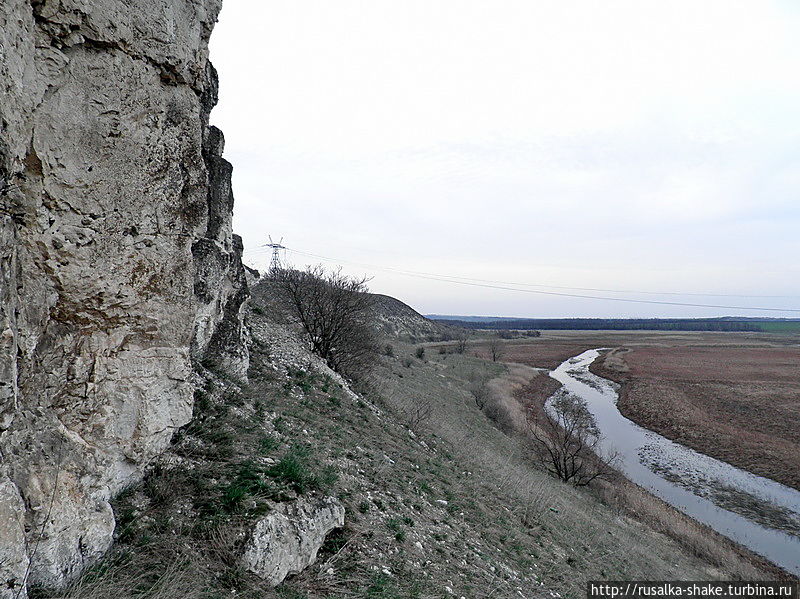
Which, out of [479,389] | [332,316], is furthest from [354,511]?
[479,389]

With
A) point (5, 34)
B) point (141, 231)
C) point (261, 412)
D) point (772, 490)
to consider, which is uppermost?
point (5, 34)

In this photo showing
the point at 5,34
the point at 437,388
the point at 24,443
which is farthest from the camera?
the point at 437,388

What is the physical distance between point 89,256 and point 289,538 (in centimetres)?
383

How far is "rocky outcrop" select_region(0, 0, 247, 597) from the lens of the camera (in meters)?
3.53

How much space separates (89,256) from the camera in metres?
4.24

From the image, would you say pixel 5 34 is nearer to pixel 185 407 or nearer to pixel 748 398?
pixel 185 407

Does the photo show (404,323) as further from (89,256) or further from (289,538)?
(89,256)

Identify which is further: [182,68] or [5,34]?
[182,68]

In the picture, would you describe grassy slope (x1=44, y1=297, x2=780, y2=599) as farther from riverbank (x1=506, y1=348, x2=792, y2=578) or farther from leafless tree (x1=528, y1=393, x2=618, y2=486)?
leafless tree (x1=528, y1=393, x2=618, y2=486)

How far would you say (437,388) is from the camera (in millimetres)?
27547

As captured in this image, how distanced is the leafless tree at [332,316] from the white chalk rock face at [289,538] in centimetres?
1046

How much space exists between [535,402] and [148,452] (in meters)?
31.0

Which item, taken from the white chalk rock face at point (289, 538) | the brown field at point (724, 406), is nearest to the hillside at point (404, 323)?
the brown field at point (724, 406)

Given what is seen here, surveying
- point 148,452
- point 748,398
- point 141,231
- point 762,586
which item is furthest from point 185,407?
point 748,398
